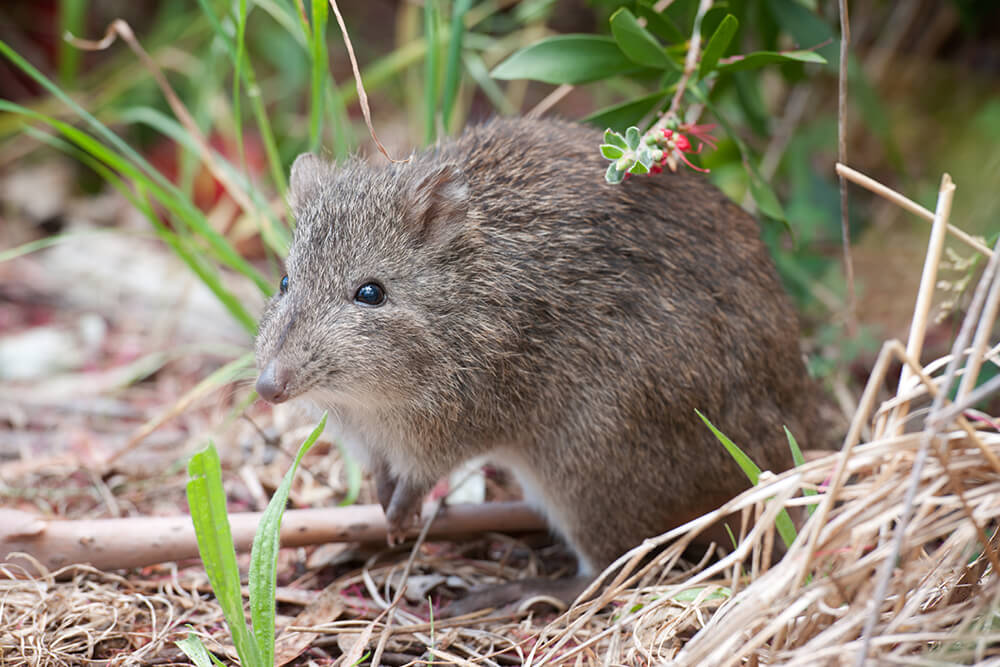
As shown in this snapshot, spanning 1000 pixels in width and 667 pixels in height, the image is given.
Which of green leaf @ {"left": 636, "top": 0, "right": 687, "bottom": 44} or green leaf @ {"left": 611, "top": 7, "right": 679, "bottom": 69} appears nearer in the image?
green leaf @ {"left": 611, "top": 7, "right": 679, "bottom": 69}

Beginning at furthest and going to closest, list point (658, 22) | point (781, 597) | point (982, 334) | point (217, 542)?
point (658, 22) → point (217, 542) → point (781, 597) → point (982, 334)

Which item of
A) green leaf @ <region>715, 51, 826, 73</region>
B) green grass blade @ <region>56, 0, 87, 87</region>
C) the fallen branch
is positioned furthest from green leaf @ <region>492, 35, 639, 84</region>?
green grass blade @ <region>56, 0, 87, 87</region>

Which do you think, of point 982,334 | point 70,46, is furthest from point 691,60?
point 70,46

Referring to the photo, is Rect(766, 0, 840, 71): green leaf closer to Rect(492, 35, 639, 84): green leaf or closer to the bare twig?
the bare twig

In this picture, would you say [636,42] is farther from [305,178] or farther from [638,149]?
[305,178]

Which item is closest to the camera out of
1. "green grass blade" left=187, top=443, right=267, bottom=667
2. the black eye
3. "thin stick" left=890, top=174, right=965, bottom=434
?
"thin stick" left=890, top=174, right=965, bottom=434
